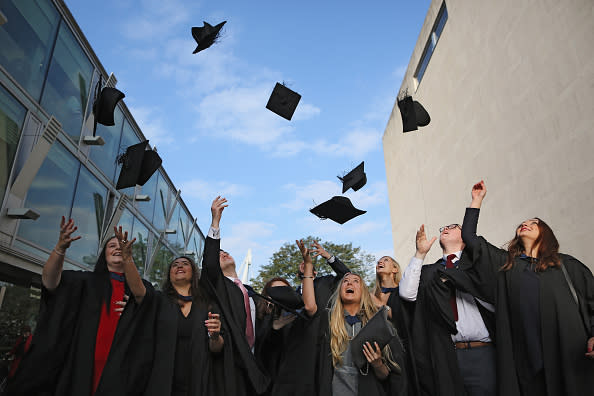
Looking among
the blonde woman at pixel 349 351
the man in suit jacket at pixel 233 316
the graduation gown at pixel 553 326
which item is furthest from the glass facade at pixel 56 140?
the graduation gown at pixel 553 326

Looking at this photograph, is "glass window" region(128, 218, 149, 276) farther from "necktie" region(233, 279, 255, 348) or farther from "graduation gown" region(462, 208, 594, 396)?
"graduation gown" region(462, 208, 594, 396)

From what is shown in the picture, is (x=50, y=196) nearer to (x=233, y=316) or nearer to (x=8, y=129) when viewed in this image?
(x=8, y=129)

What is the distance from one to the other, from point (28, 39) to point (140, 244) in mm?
7304

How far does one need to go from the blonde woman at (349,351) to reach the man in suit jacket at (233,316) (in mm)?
543

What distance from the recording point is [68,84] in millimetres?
7430

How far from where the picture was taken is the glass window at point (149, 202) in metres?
12.7

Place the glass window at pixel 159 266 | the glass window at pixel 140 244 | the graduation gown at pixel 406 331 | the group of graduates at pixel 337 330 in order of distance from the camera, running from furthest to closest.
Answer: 1. the glass window at pixel 159 266
2. the glass window at pixel 140 244
3. the graduation gown at pixel 406 331
4. the group of graduates at pixel 337 330

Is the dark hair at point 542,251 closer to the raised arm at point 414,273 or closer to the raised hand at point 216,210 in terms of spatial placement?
the raised arm at point 414,273

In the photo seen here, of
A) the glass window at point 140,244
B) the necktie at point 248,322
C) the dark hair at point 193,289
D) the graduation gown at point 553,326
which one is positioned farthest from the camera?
the glass window at point 140,244

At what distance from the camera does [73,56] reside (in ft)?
24.8

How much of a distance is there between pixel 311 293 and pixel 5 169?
5.29 meters

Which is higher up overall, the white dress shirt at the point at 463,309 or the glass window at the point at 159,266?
the glass window at the point at 159,266

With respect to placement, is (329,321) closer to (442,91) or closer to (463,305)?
(463,305)

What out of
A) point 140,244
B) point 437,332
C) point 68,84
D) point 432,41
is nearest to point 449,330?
point 437,332
